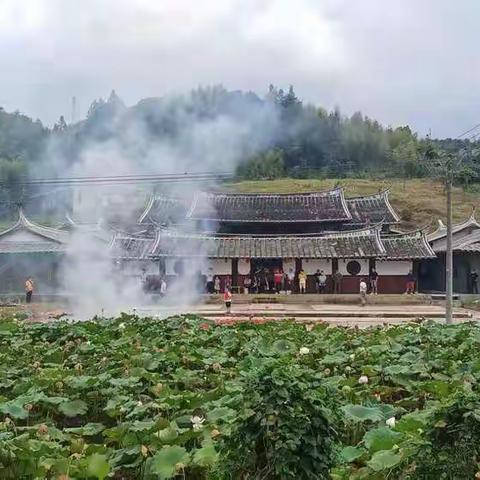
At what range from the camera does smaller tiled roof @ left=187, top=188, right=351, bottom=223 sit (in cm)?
4425

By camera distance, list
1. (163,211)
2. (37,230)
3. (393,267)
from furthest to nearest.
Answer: (163,211)
(37,230)
(393,267)

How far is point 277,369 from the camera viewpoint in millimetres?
4859

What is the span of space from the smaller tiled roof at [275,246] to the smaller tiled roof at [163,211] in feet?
19.0

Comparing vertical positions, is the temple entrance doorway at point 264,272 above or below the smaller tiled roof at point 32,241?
below

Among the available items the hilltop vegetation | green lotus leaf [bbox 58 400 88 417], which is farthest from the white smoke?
green lotus leaf [bbox 58 400 88 417]

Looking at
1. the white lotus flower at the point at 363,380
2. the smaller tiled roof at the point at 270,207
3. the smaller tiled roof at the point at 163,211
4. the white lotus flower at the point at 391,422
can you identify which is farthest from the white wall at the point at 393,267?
the white lotus flower at the point at 391,422

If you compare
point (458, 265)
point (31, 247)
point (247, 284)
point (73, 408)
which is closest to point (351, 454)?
point (73, 408)

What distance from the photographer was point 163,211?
47.0m

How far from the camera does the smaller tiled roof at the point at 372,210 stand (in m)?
44.9

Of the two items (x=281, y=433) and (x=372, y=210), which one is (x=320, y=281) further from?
(x=281, y=433)

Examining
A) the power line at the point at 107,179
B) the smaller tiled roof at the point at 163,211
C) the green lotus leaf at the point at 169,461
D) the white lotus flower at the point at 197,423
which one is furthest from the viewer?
the smaller tiled roof at the point at 163,211

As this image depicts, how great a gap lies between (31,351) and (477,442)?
8.48 meters

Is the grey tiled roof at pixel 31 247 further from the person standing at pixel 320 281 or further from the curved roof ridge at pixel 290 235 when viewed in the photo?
the person standing at pixel 320 281

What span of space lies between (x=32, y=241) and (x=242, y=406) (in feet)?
124
